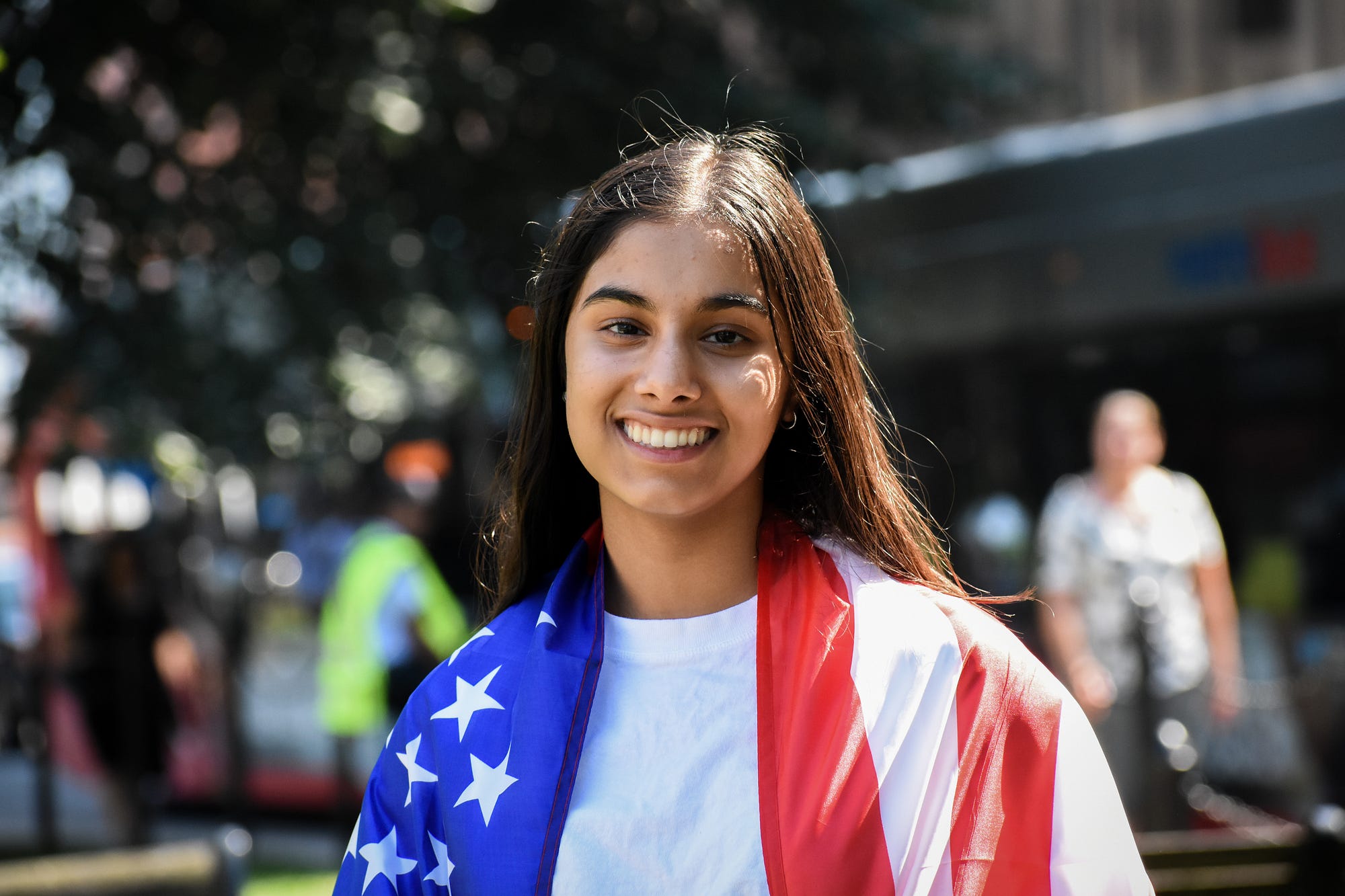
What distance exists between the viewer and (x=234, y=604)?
42.8ft

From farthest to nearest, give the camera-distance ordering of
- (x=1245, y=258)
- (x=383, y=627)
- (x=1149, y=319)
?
(x=1149, y=319) → (x=1245, y=258) → (x=383, y=627)

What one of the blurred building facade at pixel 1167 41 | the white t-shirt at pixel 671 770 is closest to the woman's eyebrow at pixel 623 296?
the white t-shirt at pixel 671 770

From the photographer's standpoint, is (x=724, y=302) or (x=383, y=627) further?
(x=383, y=627)

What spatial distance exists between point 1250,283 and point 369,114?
420 cm

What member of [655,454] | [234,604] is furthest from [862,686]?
[234,604]

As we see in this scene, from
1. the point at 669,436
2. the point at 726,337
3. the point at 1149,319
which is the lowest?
the point at 669,436

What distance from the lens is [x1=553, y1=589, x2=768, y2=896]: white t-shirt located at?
177cm

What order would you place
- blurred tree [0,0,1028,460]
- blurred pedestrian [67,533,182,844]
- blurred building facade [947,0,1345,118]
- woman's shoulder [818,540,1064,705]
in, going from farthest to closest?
1. blurred building facade [947,0,1345,118]
2. blurred pedestrian [67,533,182,844]
3. blurred tree [0,0,1028,460]
4. woman's shoulder [818,540,1064,705]

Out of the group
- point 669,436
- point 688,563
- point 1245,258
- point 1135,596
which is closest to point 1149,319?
point 1245,258

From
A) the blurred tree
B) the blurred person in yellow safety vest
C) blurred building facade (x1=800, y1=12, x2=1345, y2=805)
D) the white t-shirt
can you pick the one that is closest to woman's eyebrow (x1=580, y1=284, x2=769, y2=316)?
the white t-shirt

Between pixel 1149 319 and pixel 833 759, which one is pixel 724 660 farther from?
pixel 1149 319

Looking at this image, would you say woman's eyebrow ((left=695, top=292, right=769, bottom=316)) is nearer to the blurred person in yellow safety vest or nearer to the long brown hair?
the long brown hair

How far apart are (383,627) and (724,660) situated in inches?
188

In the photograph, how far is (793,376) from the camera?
1.98 m
